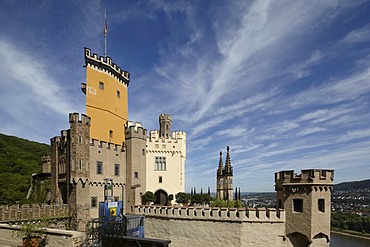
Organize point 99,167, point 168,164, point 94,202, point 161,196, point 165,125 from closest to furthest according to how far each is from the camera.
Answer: point 94,202, point 99,167, point 161,196, point 168,164, point 165,125

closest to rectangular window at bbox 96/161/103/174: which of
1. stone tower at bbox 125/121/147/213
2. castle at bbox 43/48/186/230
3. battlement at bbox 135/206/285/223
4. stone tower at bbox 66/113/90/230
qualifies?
castle at bbox 43/48/186/230

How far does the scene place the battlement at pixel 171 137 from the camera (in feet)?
113

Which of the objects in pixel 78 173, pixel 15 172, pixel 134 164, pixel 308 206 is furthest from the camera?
pixel 15 172

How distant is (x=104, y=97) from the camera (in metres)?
30.1

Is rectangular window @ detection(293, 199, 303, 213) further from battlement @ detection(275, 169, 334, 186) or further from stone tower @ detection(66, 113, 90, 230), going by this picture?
stone tower @ detection(66, 113, 90, 230)

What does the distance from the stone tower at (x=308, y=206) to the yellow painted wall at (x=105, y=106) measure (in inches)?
787

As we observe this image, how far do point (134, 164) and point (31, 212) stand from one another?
10626mm

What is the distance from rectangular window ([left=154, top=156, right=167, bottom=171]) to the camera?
33.8 meters

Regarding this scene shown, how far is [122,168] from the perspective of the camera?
2852cm

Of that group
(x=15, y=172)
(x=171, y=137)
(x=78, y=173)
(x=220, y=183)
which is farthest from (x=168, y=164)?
(x=15, y=172)

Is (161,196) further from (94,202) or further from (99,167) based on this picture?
(99,167)

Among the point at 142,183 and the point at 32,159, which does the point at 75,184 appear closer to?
the point at 142,183

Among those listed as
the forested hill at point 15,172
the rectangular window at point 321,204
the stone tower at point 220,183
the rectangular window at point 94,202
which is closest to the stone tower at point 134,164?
the rectangular window at point 94,202

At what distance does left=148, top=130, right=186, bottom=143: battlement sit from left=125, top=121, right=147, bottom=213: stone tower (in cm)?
354
